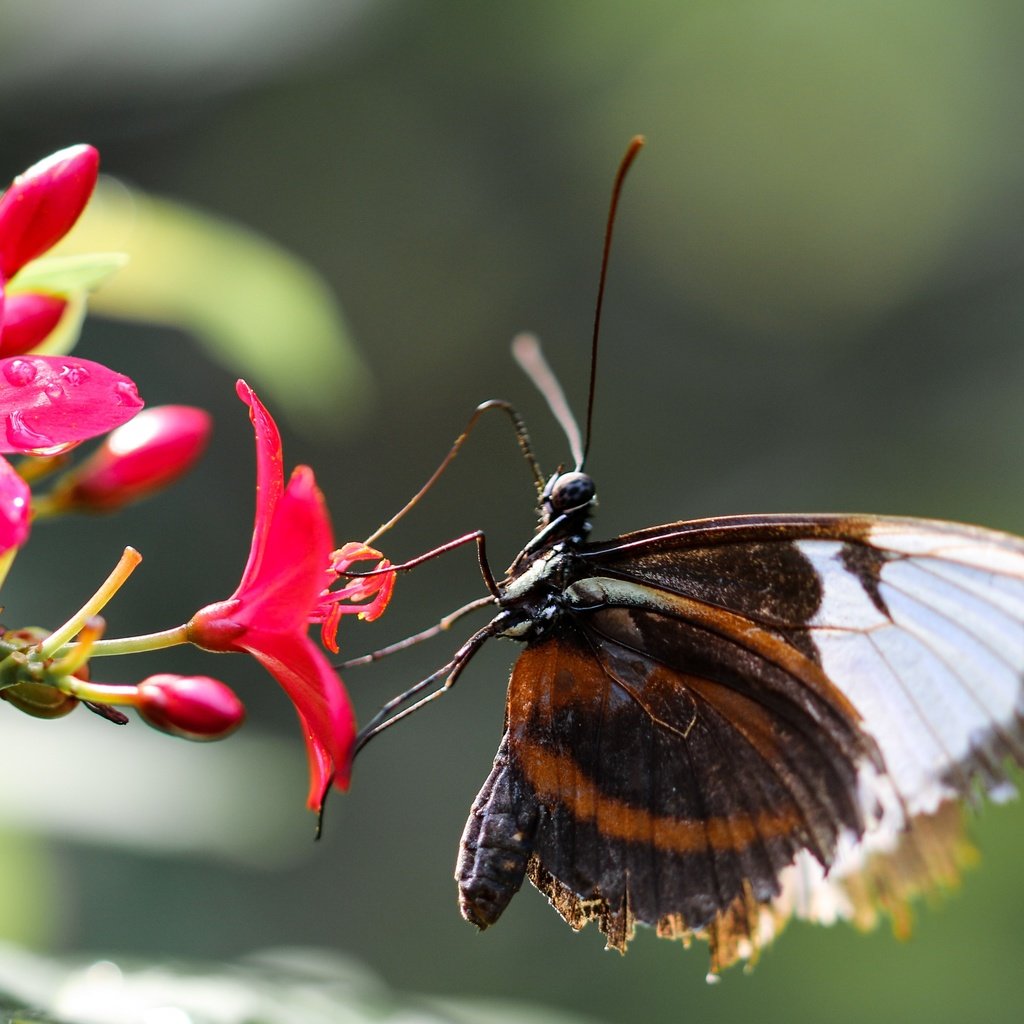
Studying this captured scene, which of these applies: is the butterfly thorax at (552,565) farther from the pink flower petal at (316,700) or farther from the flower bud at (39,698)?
the flower bud at (39,698)

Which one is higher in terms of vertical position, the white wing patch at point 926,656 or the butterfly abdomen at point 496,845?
the white wing patch at point 926,656

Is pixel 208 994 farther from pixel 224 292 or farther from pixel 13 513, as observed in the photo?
pixel 224 292

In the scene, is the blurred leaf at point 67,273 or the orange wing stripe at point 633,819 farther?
the orange wing stripe at point 633,819

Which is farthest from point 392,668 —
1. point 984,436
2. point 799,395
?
point 984,436

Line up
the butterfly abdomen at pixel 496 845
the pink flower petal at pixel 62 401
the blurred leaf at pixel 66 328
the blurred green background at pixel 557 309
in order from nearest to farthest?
the pink flower petal at pixel 62 401
the blurred leaf at pixel 66 328
the butterfly abdomen at pixel 496 845
the blurred green background at pixel 557 309

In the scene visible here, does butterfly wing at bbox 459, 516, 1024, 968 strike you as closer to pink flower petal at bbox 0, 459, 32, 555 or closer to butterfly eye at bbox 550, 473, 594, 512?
butterfly eye at bbox 550, 473, 594, 512

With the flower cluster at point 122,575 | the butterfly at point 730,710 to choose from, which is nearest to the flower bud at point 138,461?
the flower cluster at point 122,575

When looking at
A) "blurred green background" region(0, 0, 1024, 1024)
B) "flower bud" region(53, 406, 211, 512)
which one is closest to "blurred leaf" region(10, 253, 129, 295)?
"flower bud" region(53, 406, 211, 512)
